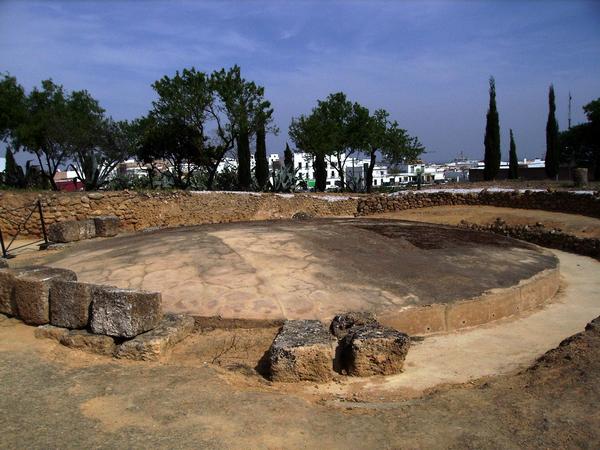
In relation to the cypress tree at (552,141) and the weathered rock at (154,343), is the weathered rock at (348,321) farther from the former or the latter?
the cypress tree at (552,141)

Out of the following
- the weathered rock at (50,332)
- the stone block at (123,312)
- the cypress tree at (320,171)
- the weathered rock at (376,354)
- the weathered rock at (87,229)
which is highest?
the cypress tree at (320,171)

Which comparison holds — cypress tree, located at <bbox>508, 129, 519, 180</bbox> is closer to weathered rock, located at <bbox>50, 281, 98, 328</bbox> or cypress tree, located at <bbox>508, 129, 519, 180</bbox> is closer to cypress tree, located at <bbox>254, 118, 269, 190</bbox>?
cypress tree, located at <bbox>254, 118, 269, 190</bbox>

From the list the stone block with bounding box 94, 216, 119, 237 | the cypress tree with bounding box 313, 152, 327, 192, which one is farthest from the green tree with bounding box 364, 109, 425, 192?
the stone block with bounding box 94, 216, 119, 237

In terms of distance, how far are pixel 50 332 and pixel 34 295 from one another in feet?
1.73

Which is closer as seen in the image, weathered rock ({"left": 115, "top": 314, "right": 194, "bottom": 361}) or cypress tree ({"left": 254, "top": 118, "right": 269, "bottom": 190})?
weathered rock ({"left": 115, "top": 314, "right": 194, "bottom": 361})

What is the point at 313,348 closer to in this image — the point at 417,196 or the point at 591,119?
the point at 417,196

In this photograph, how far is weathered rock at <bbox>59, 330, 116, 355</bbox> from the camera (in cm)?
504

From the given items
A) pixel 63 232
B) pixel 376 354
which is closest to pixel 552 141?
pixel 63 232

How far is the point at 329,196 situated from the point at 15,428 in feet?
57.3

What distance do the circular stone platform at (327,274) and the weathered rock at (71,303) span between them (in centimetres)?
97

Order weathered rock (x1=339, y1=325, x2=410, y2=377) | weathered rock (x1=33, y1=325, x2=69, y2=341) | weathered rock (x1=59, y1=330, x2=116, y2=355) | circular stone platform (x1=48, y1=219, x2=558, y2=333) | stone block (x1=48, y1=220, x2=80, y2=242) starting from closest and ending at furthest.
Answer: weathered rock (x1=339, y1=325, x2=410, y2=377) → weathered rock (x1=59, y1=330, x2=116, y2=355) → weathered rock (x1=33, y1=325, x2=69, y2=341) → circular stone platform (x1=48, y1=219, x2=558, y2=333) → stone block (x1=48, y1=220, x2=80, y2=242)

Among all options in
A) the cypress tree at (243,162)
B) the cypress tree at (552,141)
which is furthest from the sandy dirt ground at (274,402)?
the cypress tree at (552,141)

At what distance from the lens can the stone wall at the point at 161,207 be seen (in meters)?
13.4

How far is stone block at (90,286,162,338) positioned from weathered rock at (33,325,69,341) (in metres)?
0.41
